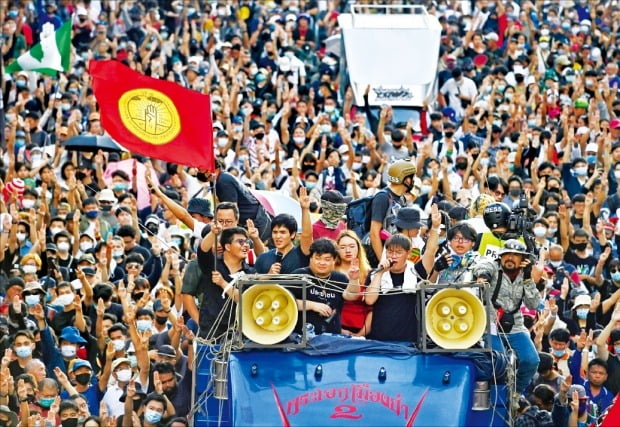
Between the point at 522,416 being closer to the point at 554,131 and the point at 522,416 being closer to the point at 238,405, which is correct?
the point at 238,405

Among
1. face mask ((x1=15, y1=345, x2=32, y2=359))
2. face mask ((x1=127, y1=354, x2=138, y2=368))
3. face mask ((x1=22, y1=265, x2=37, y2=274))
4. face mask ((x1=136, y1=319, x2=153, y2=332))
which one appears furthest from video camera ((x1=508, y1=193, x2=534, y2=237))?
face mask ((x1=22, y1=265, x2=37, y2=274))

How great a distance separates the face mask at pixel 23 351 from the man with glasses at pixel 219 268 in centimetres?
331

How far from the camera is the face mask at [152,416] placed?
14.8 metres

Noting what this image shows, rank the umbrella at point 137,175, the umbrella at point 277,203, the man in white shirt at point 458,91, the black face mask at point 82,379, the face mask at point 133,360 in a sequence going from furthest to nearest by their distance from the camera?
1. the man in white shirt at point 458,91
2. the umbrella at point 137,175
3. the umbrella at point 277,203
4. the face mask at point 133,360
5. the black face mask at point 82,379

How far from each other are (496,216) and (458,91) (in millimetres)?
14118

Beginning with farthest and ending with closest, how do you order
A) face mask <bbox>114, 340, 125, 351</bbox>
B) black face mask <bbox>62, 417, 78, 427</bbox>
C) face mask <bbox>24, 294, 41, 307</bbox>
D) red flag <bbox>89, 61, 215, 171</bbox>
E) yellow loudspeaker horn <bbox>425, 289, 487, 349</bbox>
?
face mask <bbox>24, 294, 41, 307</bbox>
face mask <bbox>114, 340, 125, 351</bbox>
black face mask <bbox>62, 417, 78, 427</bbox>
red flag <bbox>89, 61, 215, 171</bbox>
yellow loudspeaker horn <bbox>425, 289, 487, 349</bbox>

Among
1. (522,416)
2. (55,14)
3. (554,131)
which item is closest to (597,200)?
(554,131)

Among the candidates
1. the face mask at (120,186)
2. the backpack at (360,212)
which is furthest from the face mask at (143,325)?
the face mask at (120,186)

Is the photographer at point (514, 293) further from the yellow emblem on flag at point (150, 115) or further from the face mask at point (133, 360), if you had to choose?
the face mask at point (133, 360)

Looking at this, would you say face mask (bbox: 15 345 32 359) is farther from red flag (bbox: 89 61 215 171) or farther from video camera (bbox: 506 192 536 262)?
video camera (bbox: 506 192 536 262)

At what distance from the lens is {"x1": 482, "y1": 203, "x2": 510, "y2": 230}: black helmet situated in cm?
1370

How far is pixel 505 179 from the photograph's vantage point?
72.9 feet

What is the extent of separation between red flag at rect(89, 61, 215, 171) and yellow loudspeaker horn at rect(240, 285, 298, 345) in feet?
8.69

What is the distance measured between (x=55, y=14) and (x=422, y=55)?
6.48 metres
